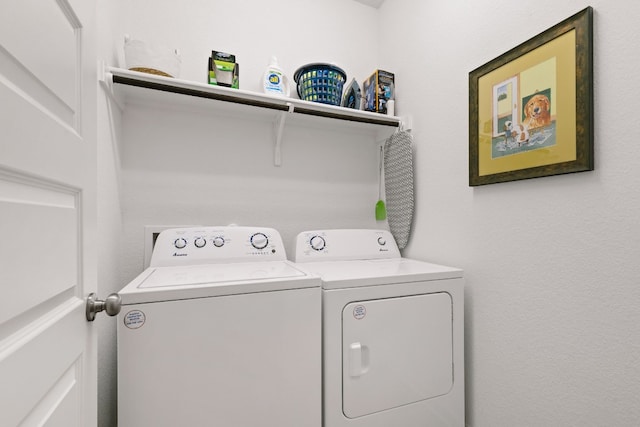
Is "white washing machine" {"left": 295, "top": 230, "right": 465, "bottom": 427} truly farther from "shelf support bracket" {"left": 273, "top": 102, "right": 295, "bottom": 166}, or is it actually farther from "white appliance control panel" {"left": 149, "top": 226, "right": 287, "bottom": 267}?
"shelf support bracket" {"left": 273, "top": 102, "right": 295, "bottom": 166}

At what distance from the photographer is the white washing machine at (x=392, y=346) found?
113cm

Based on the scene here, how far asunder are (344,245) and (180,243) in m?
0.88

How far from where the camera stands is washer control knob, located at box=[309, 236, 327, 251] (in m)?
1.63

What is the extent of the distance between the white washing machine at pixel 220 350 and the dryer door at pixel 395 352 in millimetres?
149

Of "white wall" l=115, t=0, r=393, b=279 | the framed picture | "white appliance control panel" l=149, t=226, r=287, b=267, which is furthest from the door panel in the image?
the framed picture

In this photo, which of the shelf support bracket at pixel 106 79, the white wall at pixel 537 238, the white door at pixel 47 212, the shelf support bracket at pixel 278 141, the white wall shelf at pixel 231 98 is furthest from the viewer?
the shelf support bracket at pixel 278 141

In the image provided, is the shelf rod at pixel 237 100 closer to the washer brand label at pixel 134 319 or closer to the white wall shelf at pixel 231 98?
the white wall shelf at pixel 231 98

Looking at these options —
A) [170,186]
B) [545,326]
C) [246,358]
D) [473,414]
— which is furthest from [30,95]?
[473,414]

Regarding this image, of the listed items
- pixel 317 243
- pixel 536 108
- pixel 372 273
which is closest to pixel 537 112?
pixel 536 108

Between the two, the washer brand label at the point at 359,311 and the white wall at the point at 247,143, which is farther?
the white wall at the point at 247,143

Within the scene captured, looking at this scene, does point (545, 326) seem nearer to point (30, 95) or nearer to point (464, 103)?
point (464, 103)

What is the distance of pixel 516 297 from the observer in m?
1.19

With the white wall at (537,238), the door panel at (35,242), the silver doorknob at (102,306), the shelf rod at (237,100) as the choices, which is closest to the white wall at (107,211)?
the shelf rod at (237,100)

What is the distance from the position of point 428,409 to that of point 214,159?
5.59 feet
